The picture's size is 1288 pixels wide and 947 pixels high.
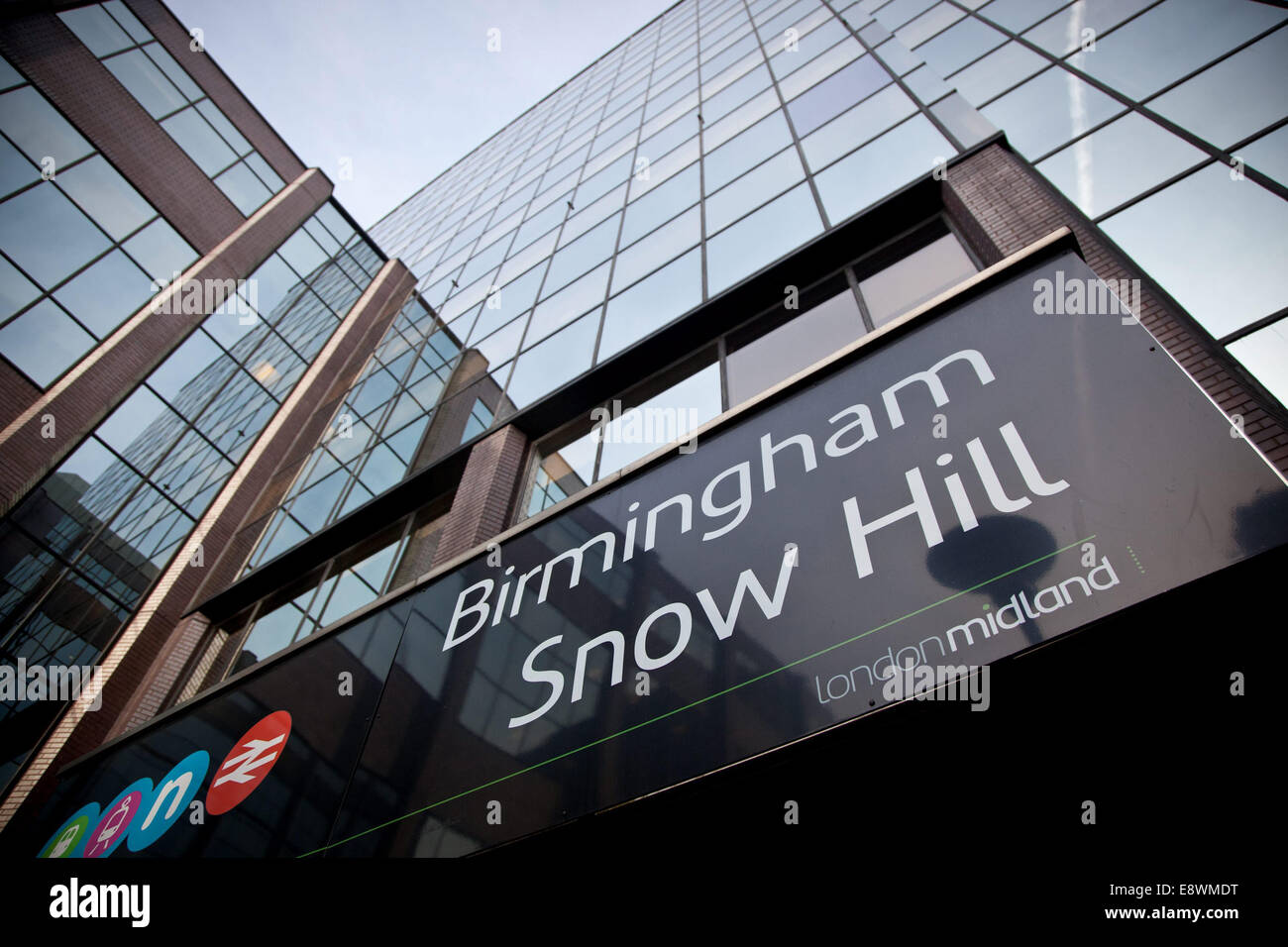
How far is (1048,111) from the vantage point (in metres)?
8.12

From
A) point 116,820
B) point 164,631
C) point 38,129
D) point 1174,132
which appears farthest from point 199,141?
point 1174,132

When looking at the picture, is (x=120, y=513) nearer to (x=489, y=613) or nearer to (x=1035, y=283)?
(x=489, y=613)

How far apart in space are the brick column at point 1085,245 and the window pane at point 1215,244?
0.73 ft

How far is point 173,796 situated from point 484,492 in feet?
15.9

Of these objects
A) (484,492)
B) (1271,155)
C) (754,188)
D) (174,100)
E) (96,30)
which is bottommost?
(484,492)

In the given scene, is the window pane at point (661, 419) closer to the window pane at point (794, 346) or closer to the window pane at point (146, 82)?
the window pane at point (794, 346)

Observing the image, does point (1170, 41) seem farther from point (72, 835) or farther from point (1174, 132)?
point (72, 835)

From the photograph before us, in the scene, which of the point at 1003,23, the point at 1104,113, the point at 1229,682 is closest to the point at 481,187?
the point at 1003,23

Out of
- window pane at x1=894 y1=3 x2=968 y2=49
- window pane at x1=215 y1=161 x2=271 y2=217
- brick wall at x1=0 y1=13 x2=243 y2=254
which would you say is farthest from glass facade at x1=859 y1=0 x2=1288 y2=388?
window pane at x1=215 y1=161 x2=271 y2=217

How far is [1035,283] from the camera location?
506cm

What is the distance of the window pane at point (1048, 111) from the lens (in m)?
7.63

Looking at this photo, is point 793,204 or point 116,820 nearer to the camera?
point 116,820

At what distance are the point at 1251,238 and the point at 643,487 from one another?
17.7 ft

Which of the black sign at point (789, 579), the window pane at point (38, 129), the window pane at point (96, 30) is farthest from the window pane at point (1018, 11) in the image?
the window pane at point (96, 30)
